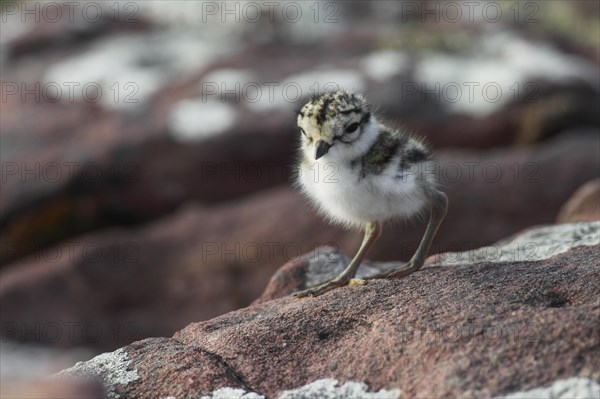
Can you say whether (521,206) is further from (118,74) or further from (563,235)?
(118,74)

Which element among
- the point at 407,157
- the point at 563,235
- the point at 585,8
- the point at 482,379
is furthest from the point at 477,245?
the point at 585,8

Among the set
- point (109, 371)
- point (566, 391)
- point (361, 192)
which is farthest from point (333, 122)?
point (566, 391)

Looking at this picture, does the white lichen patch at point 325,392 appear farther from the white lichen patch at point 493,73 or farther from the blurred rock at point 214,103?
the white lichen patch at point 493,73

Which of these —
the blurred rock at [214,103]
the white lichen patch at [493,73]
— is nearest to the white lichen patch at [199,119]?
the blurred rock at [214,103]

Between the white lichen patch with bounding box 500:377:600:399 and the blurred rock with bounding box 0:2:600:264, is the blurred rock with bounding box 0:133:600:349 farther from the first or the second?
the white lichen patch with bounding box 500:377:600:399

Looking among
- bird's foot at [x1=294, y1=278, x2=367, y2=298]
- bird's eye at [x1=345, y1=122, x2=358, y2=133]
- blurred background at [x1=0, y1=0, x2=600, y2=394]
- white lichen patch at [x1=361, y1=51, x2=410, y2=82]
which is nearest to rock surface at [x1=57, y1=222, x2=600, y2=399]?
bird's foot at [x1=294, y1=278, x2=367, y2=298]

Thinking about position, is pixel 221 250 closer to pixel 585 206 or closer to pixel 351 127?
pixel 585 206
